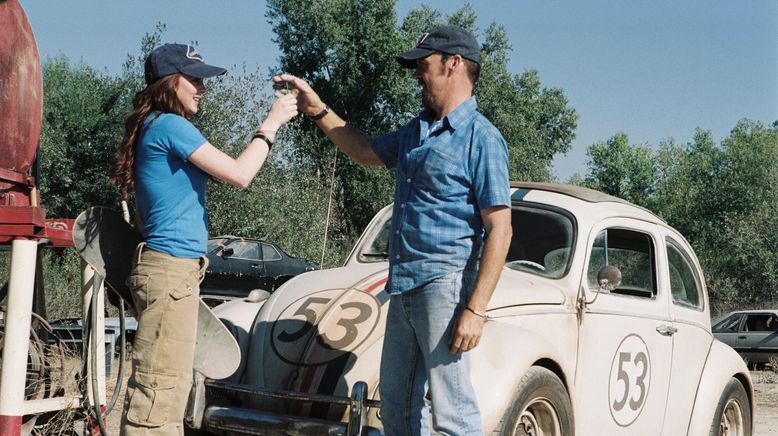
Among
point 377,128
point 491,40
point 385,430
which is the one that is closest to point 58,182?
point 377,128

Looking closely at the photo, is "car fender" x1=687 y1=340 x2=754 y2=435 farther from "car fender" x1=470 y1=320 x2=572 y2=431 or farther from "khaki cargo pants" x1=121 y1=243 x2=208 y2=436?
"khaki cargo pants" x1=121 y1=243 x2=208 y2=436

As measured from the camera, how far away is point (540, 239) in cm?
568

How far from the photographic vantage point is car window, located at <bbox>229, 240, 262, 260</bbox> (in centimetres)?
2227

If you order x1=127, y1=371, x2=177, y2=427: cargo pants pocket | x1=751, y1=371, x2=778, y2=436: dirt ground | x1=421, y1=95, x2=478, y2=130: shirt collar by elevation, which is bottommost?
x1=751, y1=371, x2=778, y2=436: dirt ground

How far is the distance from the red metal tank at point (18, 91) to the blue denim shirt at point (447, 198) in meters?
3.12

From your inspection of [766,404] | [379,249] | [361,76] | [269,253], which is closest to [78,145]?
[269,253]

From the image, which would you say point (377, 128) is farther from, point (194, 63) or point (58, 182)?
point (194, 63)

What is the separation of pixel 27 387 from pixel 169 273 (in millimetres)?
2094

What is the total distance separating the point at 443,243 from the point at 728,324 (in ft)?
57.9

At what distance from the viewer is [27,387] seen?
5.43 meters

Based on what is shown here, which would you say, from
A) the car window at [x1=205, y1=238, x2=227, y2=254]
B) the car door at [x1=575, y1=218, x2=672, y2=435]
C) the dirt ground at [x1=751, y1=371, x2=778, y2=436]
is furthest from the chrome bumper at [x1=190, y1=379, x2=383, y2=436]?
the car window at [x1=205, y1=238, x2=227, y2=254]

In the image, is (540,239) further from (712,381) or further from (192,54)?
(192,54)

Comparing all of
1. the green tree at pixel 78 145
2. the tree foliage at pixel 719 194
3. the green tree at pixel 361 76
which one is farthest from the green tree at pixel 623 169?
the green tree at pixel 78 145

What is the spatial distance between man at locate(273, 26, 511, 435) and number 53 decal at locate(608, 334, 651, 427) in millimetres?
1801
